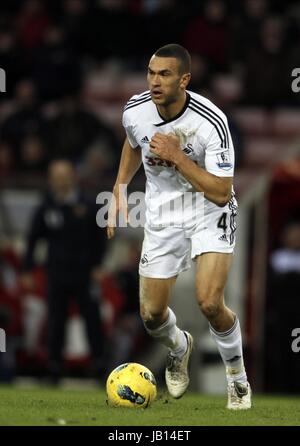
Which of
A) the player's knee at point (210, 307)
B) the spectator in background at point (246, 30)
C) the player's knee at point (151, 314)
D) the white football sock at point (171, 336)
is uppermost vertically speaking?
the spectator in background at point (246, 30)

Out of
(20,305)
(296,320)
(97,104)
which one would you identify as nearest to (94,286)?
(20,305)

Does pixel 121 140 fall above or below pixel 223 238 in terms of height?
below

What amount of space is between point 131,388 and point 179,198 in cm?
143

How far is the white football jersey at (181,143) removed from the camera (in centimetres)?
958

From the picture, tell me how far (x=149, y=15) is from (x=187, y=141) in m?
10.2

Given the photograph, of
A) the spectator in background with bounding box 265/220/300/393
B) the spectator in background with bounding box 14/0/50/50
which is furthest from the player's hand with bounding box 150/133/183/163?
the spectator in background with bounding box 14/0/50/50

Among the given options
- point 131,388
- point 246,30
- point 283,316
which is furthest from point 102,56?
point 131,388

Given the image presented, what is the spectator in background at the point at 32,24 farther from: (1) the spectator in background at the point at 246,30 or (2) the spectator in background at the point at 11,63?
(1) the spectator in background at the point at 246,30

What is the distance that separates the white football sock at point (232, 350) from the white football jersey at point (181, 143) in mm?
875

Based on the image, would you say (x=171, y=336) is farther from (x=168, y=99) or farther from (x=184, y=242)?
(x=168, y=99)

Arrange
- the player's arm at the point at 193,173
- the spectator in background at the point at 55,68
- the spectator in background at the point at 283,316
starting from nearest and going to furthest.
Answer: the player's arm at the point at 193,173 < the spectator in background at the point at 283,316 < the spectator in background at the point at 55,68

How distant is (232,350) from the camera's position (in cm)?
980

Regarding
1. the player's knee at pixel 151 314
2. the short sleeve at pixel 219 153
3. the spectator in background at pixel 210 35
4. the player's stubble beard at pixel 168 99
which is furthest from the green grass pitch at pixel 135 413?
the spectator in background at pixel 210 35

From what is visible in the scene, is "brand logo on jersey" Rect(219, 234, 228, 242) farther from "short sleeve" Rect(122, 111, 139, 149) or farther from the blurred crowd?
the blurred crowd
